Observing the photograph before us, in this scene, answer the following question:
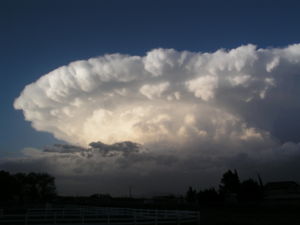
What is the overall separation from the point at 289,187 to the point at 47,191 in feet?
224

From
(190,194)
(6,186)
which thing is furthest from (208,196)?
(6,186)

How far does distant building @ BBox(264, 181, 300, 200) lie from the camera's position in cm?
8631

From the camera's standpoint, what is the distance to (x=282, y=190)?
90562mm

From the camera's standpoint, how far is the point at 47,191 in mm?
98812

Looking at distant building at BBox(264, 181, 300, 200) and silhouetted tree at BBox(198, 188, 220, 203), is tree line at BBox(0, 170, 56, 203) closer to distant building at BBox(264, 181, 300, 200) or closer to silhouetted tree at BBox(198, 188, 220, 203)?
silhouetted tree at BBox(198, 188, 220, 203)

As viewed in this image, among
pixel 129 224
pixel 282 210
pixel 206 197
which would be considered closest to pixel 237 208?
pixel 282 210

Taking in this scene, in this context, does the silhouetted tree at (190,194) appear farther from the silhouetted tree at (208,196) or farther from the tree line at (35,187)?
the tree line at (35,187)

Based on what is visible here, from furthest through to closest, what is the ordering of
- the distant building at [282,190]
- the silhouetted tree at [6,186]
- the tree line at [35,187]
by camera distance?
the tree line at [35,187]
the distant building at [282,190]
the silhouetted tree at [6,186]

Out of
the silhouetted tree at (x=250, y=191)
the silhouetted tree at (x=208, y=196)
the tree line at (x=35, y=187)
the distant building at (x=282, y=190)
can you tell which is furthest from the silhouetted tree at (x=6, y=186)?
the distant building at (x=282, y=190)

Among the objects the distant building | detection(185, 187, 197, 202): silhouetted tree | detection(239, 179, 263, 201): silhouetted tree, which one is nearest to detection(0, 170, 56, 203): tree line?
detection(185, 187, 197, 202): silhouetted tree

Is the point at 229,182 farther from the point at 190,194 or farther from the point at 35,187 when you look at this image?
the point at 35,187

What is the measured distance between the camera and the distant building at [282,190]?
86312mm

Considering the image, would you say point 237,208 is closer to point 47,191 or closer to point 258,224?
point 258,224

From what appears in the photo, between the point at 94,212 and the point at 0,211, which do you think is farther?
the point at 94,212
